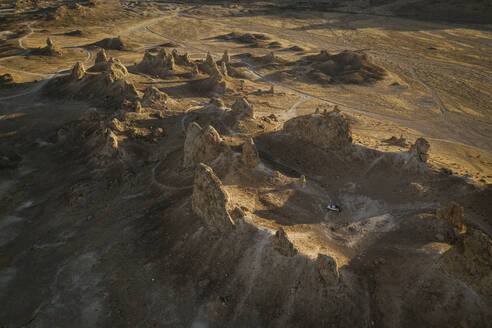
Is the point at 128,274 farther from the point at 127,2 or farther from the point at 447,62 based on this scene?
the point at 127,2

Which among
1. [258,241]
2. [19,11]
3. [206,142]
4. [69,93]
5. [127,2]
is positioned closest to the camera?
[258,241]

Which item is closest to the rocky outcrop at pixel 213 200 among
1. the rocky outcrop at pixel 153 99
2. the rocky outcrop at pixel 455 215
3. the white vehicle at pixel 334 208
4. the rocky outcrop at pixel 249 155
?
the rocky outcrop at pixel 249 155

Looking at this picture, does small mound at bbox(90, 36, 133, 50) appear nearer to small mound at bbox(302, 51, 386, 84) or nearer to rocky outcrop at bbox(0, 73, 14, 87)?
rocky outcrop at bbox(0, 73, 14, 87)

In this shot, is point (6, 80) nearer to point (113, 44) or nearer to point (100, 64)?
point (100, 64)

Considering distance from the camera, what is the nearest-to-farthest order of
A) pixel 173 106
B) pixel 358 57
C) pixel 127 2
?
1. pixel 173 106
2. pixel 358 57
3. pixel 127 2

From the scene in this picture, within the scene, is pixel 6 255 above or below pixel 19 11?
below

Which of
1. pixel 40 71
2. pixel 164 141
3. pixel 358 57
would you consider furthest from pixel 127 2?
pixel 164 141

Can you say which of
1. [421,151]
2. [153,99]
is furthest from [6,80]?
[421,151]

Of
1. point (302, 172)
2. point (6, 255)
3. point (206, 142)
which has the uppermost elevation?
point (206, 142)
